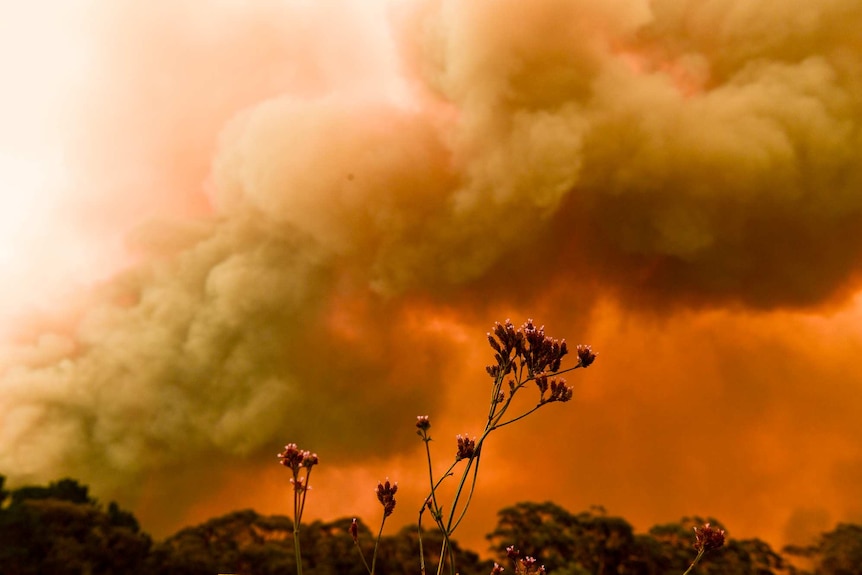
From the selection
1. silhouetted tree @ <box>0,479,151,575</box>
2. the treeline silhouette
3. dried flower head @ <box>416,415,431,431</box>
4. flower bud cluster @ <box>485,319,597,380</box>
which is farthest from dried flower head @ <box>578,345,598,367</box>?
silhouetted tree @ <box>0,479,151,575</box>

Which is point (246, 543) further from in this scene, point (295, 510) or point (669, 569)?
point (295, 510)

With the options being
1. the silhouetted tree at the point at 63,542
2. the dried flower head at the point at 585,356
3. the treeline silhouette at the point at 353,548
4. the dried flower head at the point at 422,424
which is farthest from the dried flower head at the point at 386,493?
the silhouetted tree at the point at 63,542

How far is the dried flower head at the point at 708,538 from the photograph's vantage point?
14.7 feet

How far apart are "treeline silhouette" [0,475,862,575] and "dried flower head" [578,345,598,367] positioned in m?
47.1

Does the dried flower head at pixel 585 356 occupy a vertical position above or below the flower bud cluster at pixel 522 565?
above

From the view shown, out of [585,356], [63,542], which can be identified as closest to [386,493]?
[585,356]

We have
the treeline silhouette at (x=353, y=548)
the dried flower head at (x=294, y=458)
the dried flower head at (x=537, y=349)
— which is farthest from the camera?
the treeline silhouette at (x=353, y=548)

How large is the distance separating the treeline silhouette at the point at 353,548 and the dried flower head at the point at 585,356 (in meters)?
47.1

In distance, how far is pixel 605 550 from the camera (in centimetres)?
5334

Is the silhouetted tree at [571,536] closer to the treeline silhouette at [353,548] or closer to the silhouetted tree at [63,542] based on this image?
the treeline silhouette at [353,548]

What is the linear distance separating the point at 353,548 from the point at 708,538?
50377 millimetres

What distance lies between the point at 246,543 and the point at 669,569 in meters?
34.5

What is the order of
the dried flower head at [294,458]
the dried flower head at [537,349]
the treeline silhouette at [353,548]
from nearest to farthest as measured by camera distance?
the dried flower head at [294,458] → the dried flower head at [537,349] → the treeline silhouette at [353,548]

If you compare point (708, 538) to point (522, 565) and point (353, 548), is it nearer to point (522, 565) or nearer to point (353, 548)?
point (522, 565)
